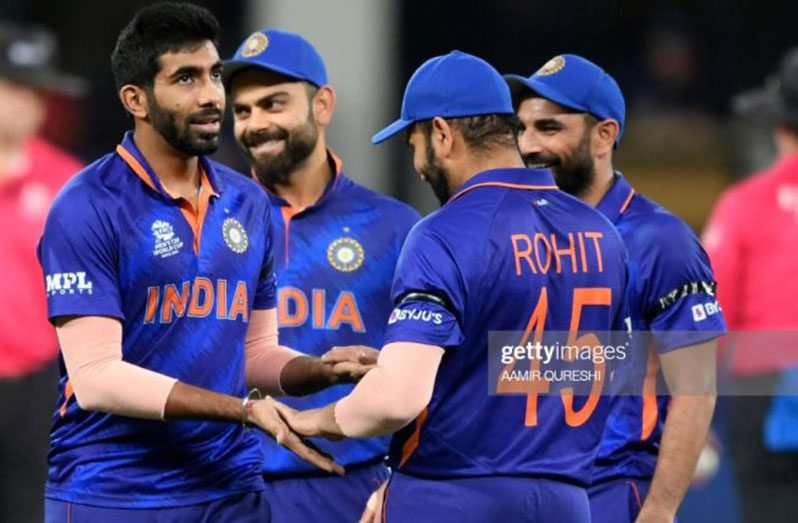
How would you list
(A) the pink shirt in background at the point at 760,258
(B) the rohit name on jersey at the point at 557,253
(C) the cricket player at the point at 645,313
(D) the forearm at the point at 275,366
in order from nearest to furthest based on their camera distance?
(B) the rohit name on jersey at the point at 557,253 → (D) the forearm at the point at 275,366 → (C) the cricket player at the point at 645,313 → (A) the pink shirt in background at the point at 760,258

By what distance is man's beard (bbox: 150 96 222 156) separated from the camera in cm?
464

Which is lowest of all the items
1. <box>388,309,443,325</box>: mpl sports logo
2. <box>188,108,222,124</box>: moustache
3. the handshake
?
the handshake

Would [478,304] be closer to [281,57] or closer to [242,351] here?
[242,351]

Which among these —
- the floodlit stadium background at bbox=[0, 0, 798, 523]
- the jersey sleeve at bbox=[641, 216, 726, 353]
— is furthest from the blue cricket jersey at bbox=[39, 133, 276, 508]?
the floodlit stadium background at bbox=[0, 0, 798, 523]

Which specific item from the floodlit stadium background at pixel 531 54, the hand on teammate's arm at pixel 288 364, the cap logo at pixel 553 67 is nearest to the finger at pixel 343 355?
the hand on teammate's arm at pixel 288 364

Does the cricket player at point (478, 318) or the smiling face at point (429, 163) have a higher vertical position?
the smiling face at point (429, 163)

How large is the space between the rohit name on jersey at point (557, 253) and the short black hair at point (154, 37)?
0.96 meters

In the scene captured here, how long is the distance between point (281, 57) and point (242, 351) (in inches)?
50.1

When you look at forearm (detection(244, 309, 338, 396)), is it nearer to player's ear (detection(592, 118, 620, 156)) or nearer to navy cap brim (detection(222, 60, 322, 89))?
navy cap brim (detection(222, 60, 322, 89))

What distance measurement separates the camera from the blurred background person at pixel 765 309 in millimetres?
7048

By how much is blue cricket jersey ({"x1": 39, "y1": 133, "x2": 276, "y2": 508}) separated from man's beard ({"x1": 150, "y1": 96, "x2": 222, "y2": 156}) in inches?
3.5

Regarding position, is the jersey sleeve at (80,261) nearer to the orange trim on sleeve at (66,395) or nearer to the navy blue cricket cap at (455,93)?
the orange trim on sleeve at (66,395)

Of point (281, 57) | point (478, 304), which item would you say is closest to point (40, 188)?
point (281, 57)

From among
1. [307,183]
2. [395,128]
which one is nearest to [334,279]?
[307,183]
